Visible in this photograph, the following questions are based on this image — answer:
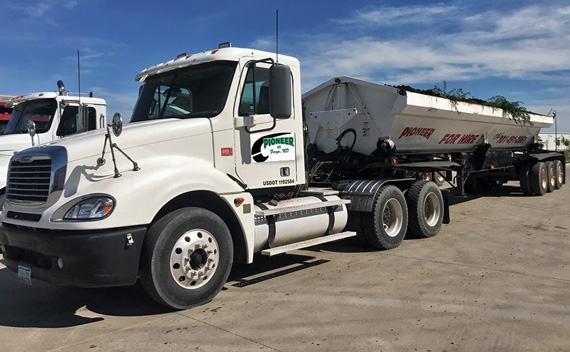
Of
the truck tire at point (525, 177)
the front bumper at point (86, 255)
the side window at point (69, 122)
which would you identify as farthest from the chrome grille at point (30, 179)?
the truck tire at point (525, 177)

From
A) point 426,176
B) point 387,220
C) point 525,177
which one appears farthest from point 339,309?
point 525,177

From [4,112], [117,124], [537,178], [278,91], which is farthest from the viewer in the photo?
[537,178]

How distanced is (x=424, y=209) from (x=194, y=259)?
16.9ft

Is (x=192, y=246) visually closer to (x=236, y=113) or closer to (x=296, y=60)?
(x=236, y=113)

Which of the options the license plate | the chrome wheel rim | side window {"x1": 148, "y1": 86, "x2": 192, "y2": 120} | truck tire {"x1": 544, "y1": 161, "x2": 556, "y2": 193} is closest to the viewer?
the license plate

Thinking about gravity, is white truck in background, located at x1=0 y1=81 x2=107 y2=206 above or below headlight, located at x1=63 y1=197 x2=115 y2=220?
above

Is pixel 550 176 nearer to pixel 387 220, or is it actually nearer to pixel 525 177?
pixel 525 177

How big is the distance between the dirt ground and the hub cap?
0.33m

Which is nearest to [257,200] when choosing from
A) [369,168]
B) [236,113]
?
[236,113]

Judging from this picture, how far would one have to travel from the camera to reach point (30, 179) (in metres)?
4.77

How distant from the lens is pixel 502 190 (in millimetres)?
17000

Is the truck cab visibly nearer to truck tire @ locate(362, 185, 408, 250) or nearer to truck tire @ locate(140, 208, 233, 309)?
truck tire @ locate(140, 208, 233, 309)

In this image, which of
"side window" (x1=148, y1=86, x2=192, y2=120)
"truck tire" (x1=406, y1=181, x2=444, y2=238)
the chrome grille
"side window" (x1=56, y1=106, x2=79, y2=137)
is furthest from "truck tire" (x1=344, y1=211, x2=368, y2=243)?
"side window" (x1=56, y1=106, x2=79, y2=137)

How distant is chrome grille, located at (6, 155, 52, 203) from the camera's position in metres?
4.59
